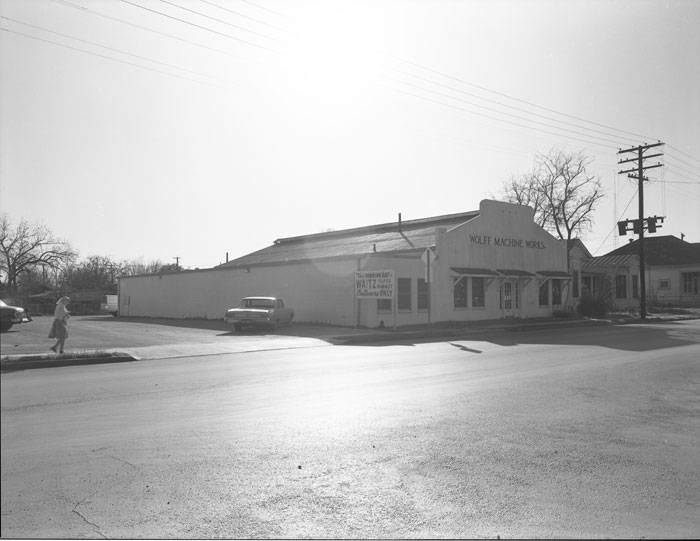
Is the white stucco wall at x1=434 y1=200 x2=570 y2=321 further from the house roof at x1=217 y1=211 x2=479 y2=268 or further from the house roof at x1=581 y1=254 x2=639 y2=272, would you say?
the house roof at x1=581 y1=254 x2=639 y2=272

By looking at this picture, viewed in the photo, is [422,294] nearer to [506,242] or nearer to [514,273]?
[514,273]

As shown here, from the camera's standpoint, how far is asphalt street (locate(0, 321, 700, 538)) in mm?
3816

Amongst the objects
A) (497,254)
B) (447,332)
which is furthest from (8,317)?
(497,254)

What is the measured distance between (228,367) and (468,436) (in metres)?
6.39

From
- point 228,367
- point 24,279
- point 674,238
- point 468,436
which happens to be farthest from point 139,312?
point 674,238

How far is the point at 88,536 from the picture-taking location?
11.1ft

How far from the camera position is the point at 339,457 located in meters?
5.48

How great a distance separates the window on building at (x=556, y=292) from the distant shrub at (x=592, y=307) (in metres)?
1.49

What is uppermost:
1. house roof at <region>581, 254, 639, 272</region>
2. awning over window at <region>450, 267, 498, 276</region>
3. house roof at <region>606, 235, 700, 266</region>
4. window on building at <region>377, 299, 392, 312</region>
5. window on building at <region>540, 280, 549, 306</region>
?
house roof at <region>606, 235, 700, 266</region>

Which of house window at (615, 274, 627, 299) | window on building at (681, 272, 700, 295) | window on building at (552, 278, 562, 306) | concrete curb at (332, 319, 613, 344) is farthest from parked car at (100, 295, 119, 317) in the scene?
window on building at (681, 272, 700, 295)

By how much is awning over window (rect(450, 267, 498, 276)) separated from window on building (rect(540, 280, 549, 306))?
5.96 m

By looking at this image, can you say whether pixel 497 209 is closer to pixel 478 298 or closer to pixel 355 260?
pixel 478 298

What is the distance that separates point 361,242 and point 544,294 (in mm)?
11734

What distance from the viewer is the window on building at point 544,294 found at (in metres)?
36.0
